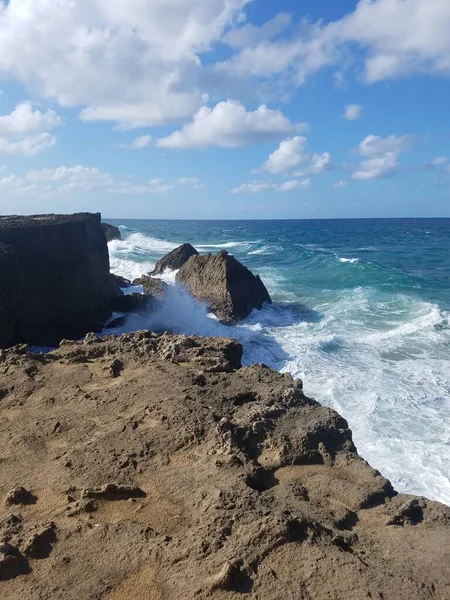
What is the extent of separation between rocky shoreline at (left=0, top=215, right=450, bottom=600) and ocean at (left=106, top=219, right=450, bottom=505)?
404 cm

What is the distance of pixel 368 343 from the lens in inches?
677

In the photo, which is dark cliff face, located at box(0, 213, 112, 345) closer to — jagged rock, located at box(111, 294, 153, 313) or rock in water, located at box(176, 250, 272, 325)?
jagged rock, located at box(111, 294, 153, 313)

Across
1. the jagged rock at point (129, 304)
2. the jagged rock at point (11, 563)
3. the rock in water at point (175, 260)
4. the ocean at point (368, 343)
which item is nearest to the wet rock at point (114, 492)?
the jagged rock at point (11, 563)

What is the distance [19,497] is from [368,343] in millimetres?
13881

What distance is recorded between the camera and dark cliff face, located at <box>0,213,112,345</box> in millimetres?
14820

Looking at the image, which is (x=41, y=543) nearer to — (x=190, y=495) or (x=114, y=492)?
(x=114, y=492)

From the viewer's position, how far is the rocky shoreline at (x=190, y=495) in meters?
3.87

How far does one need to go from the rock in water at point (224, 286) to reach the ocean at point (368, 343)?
445 mm

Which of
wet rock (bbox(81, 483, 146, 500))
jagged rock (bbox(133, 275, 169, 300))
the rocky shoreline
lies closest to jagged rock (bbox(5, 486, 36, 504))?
the rocky shoreline

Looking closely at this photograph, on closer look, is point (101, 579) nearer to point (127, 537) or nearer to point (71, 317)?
point (127, 537)

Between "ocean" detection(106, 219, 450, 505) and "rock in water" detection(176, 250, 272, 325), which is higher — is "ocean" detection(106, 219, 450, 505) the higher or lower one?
the lower one

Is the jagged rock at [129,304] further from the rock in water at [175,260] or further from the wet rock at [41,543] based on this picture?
the wet rock at [41,543]

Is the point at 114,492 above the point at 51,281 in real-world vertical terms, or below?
below

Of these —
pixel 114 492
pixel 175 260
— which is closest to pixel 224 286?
pixel 175 260
